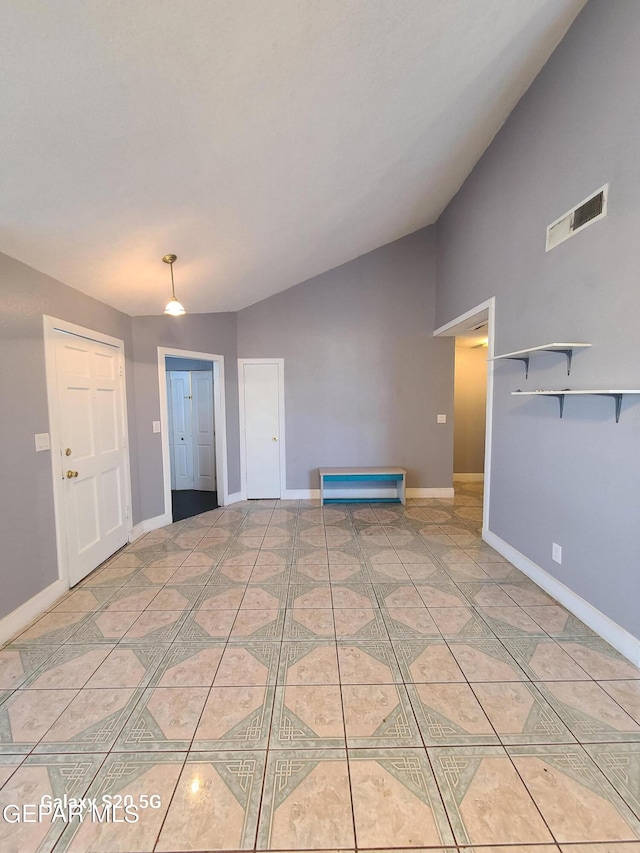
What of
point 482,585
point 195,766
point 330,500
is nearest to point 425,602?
point 482,585

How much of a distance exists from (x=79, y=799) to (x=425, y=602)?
1961mm

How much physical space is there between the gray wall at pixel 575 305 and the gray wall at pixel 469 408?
100 inches

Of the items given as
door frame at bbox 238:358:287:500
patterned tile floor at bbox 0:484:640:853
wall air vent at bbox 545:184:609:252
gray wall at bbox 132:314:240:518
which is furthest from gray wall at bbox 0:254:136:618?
wall air vent at bbox 545:184:609:252

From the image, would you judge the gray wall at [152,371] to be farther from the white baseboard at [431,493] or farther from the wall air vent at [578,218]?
the wall air vent at [578,218]

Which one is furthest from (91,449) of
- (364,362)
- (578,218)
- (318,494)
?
(578,218)

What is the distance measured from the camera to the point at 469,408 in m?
5.64

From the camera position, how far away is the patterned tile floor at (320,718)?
1.12 metres

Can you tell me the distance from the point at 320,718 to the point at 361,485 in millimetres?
3430

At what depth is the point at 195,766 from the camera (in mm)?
1304

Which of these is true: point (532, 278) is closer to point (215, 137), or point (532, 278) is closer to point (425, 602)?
point (215, 137)

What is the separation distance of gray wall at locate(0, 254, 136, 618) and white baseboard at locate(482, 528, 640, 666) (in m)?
3.56

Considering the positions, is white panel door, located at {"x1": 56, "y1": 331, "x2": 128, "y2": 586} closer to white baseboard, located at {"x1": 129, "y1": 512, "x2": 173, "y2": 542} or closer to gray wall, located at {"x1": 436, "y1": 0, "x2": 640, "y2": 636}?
white baseboard, located at {"x1": 129, "y1": 512, "x2": 173, "y2": 542}

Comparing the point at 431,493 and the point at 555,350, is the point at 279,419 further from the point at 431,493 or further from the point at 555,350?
the point at 555,350

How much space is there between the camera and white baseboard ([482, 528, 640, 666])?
1.84 meters
